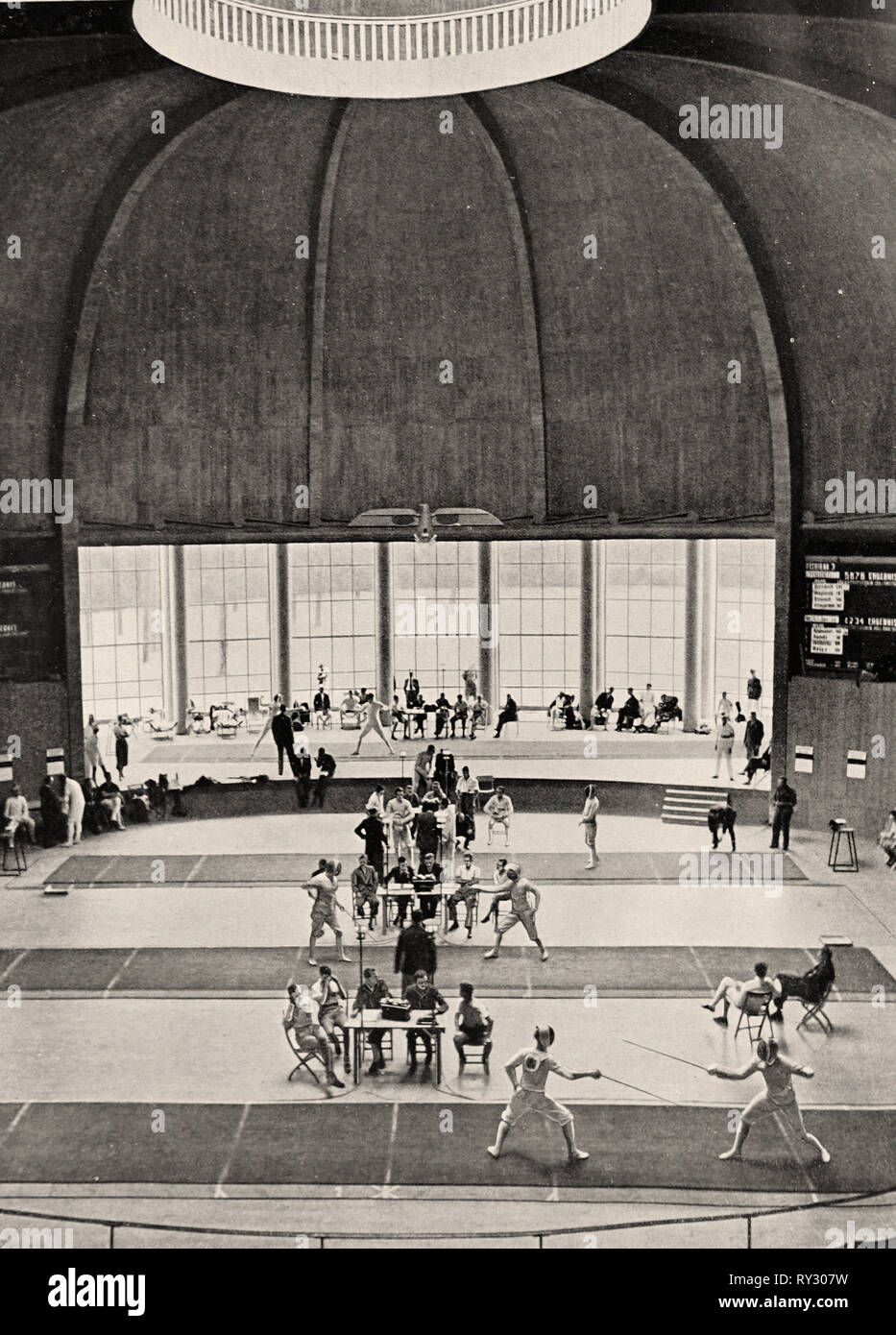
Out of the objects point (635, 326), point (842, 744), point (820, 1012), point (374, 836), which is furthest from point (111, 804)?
point (820, 1012)

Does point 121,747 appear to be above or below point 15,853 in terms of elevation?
above

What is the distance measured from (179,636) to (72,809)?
7633 mm

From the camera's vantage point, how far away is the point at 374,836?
63.8 feet

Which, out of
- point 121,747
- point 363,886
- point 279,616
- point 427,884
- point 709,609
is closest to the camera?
point 427,884

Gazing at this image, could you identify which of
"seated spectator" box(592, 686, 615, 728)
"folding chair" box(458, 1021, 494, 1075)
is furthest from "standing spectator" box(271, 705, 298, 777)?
"folding chair" box(458, 1021, 494, 1075)

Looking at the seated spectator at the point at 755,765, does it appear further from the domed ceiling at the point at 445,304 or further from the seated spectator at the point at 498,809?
the seated spectator at the point at 498,809

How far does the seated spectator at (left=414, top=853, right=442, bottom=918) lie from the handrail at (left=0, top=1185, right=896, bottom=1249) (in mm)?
6615

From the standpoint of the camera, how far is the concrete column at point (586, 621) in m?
31.8

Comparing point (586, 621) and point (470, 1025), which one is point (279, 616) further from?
point (470, 1025)

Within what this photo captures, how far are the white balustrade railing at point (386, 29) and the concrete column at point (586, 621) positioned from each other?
13312 millimetres

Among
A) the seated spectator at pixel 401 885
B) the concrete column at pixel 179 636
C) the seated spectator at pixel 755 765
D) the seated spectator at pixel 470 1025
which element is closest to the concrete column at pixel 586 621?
the seated spectator at pixel 755 765

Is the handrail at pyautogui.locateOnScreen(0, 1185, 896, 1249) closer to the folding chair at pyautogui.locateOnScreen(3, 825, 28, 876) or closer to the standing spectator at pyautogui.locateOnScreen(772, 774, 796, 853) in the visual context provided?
the standing spectator at pyautogui.locateOnScreen(772, 774, 796, 853)

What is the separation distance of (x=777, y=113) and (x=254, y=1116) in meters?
15.3

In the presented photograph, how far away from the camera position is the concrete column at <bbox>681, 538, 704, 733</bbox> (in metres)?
30.6
